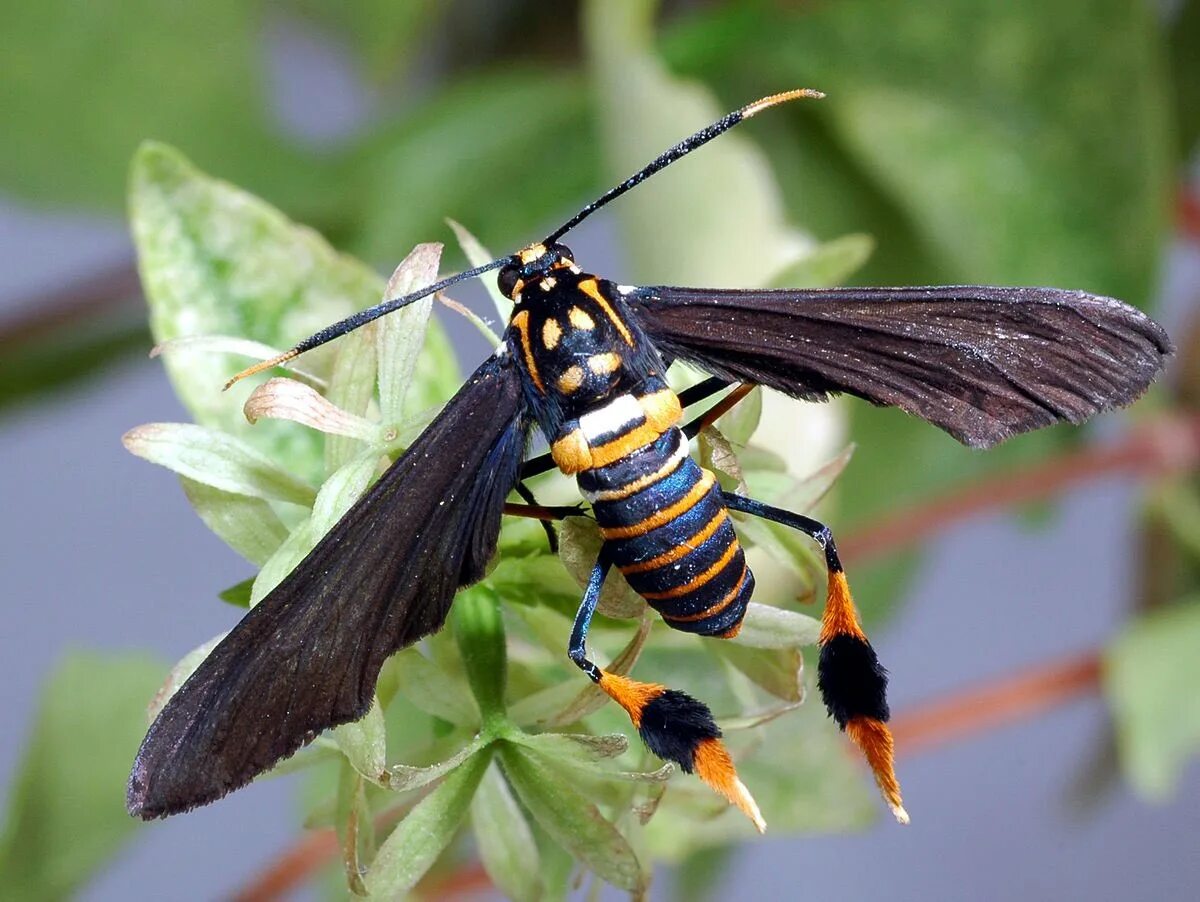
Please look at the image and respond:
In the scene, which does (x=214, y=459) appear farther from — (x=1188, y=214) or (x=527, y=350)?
(x=1188, y=214)

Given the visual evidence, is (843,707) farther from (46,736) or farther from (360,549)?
(46,736)

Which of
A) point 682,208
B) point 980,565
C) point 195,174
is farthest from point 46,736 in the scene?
point 980,565

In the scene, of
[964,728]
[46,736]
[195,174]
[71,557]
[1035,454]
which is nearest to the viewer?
[195,174]

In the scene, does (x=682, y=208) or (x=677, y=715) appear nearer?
(x=677, y=715)

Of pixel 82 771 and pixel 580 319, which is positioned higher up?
pixel 580 319

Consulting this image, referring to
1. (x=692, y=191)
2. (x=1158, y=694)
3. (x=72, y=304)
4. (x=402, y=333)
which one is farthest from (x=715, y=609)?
(x=72, y=304)

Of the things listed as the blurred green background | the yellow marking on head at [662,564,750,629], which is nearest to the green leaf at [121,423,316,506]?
the yellow marking on head at [662,564,750,629]

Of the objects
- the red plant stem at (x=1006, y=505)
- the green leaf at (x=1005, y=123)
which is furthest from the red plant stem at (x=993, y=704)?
the green leaf at (x=1005, y=123)

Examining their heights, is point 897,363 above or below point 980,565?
above
